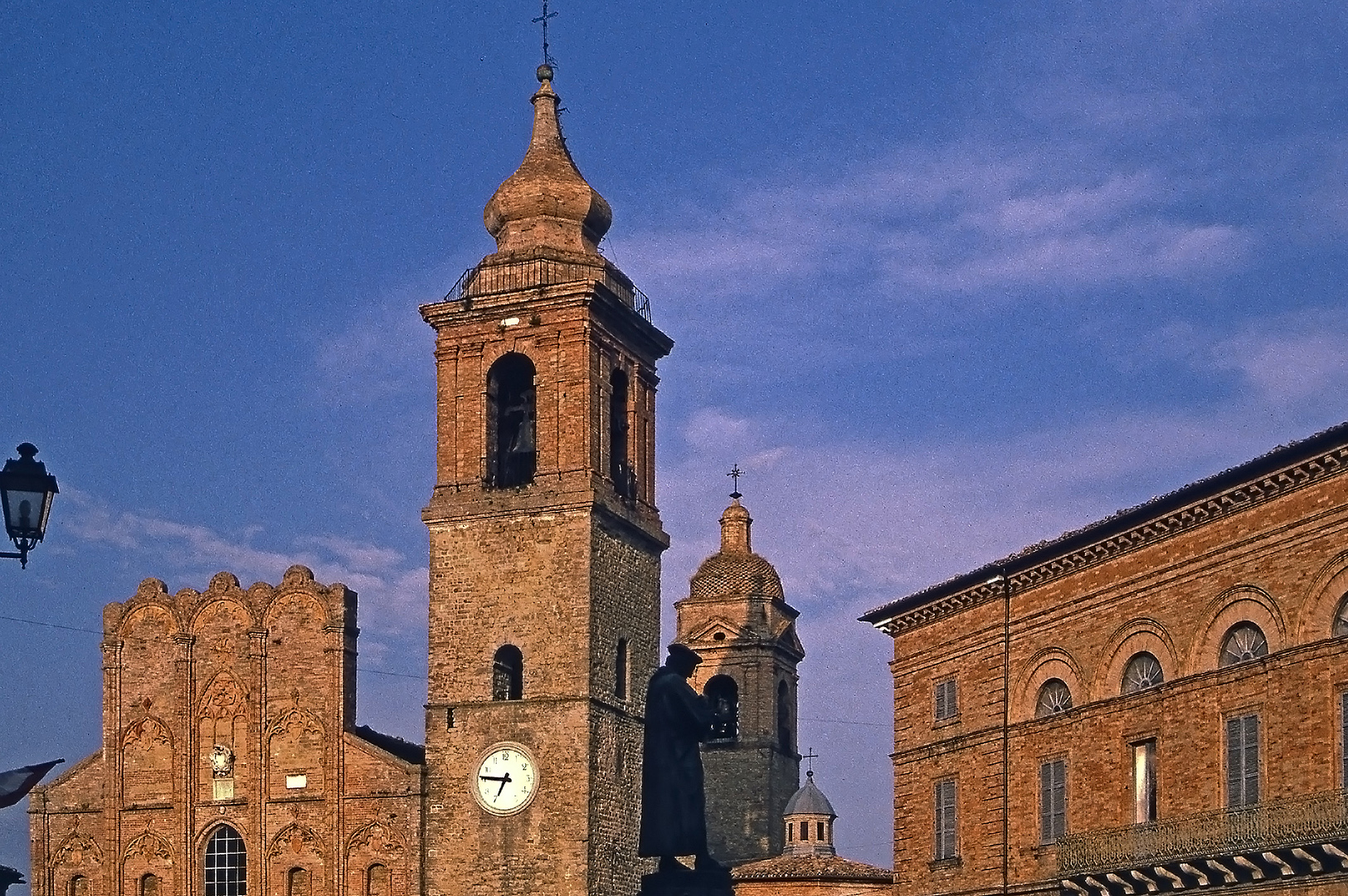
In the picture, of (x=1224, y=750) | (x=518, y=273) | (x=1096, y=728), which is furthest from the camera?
(x=518, y=273)

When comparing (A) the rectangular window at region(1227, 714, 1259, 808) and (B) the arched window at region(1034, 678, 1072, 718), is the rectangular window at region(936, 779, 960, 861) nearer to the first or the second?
→ (B) the arched window at region(1034, 678, 1072, 718)

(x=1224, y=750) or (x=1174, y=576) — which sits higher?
(x=1174, y=576)

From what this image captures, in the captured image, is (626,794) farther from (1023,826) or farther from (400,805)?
→ (1023,826)

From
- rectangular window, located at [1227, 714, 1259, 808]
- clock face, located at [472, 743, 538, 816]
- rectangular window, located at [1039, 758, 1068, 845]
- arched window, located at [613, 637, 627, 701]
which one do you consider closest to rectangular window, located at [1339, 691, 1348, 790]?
rectangular window, located at [1227, 714, 1259, 808]

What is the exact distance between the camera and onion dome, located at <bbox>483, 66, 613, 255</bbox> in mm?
52812

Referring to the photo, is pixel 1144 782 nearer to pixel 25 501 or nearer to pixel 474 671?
pixel 474 671

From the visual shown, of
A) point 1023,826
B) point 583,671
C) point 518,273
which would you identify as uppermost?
point 518,273

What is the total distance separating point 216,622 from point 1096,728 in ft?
68.5

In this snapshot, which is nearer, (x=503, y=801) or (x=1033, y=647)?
(x=1033, y=647)

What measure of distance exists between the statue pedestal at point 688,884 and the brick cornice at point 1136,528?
15.2m

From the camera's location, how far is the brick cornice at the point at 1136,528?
114 ft

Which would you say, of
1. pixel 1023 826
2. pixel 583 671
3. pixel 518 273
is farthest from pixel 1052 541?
pixel 518 273

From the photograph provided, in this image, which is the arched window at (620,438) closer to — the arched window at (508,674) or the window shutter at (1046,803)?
the arched window at (508,674)

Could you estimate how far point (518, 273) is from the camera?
169 ft
